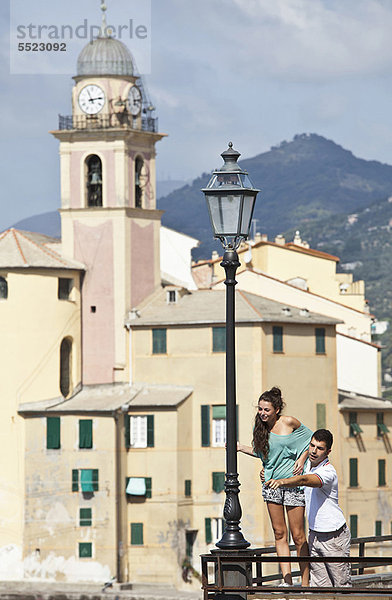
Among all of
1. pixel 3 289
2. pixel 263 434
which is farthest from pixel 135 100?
pixel 263 434

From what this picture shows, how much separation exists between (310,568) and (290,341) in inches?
1756

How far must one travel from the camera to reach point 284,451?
19.1m

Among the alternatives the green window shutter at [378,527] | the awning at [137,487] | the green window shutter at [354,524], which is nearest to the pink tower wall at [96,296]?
the awning at [137,487]

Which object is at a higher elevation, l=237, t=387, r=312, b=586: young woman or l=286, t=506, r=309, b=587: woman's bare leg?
l=237, t=387, r=312, b=586: young woman

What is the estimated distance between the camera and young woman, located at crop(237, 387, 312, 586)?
62.7 feet

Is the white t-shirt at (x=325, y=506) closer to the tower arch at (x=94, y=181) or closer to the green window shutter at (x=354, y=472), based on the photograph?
the green window shutter at (x=354, y=472)

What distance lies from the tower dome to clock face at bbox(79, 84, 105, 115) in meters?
0.70

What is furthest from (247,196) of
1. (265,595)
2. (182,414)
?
(182,414)

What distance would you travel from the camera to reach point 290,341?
2490 inches

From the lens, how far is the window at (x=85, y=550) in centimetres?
6228

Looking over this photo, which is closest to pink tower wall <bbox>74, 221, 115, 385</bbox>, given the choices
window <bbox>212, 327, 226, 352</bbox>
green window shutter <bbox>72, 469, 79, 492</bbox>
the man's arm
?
green window shutter <bbox>72, 469, 79, 492</bbox>

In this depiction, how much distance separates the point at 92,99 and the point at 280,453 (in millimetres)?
48550

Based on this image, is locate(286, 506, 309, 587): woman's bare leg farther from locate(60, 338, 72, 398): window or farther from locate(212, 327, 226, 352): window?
locate(60, 338, 72, 398): window

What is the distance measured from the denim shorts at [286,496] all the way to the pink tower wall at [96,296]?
46427 millimetres
